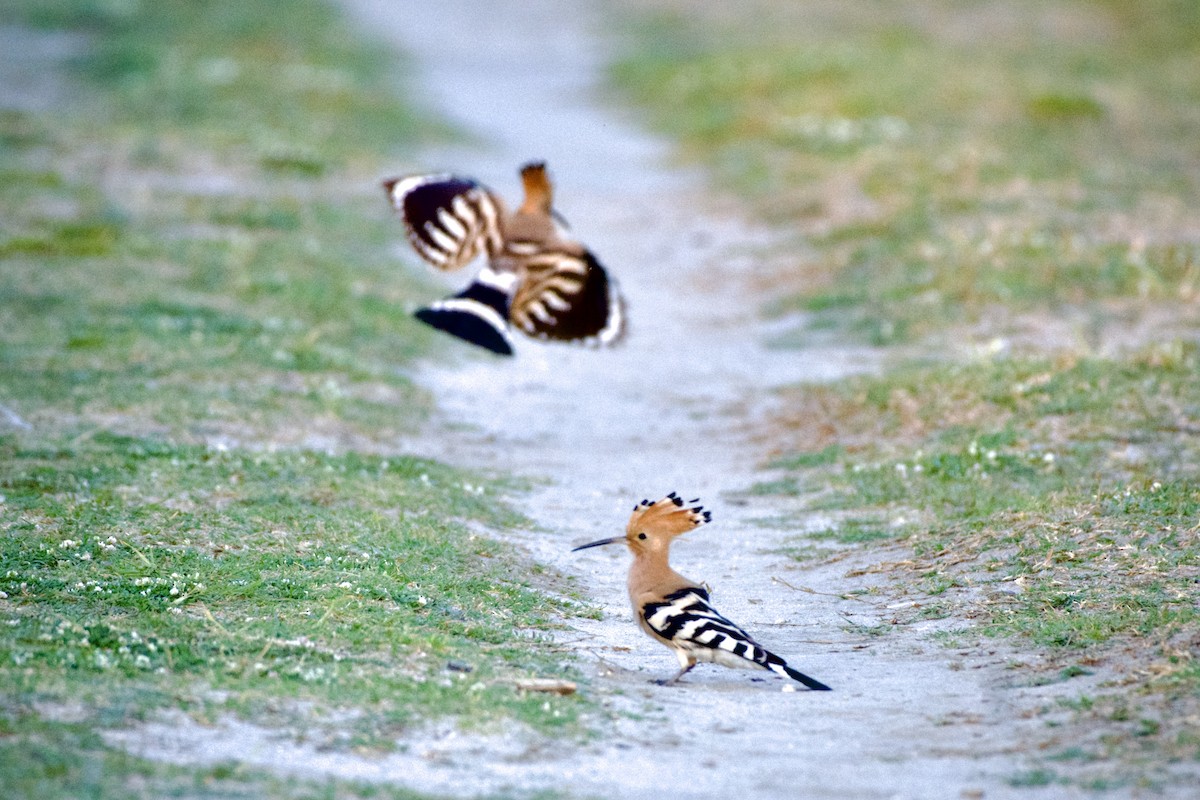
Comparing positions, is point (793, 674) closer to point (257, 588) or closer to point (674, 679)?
point (674, 679)

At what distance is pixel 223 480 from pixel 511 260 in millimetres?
2903

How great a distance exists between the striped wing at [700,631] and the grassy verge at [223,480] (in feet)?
1.59

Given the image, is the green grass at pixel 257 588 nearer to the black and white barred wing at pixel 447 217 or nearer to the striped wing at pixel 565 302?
the striped wing at pixel 565 302

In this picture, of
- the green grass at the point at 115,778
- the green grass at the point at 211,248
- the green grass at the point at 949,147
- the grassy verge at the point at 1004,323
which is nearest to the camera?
the green grass at the point at 115,778

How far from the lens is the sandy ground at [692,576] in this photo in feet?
16.9

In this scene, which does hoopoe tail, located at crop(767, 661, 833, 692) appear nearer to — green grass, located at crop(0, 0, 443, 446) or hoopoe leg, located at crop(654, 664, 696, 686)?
hoopoe leg, located at crop(654, 664, 696, 686)

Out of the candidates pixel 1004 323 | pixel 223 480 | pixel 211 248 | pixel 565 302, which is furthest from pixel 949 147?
pixel 565 302

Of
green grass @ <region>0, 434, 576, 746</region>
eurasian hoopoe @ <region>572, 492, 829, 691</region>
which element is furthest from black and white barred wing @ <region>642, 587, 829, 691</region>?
green grass @ <region>0, 434, 576, 746</region>

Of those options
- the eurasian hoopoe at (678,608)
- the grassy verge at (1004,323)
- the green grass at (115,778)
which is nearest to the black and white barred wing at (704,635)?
the eurasian hoopoe at (678,608)

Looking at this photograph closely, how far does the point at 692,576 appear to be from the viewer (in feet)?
25.8

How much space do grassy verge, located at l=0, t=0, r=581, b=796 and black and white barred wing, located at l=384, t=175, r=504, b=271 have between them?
154cm

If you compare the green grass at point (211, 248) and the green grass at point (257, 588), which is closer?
the green grass at point (257, 588)

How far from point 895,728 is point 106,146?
1576 centimetres

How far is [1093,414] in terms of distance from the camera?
944 cm
